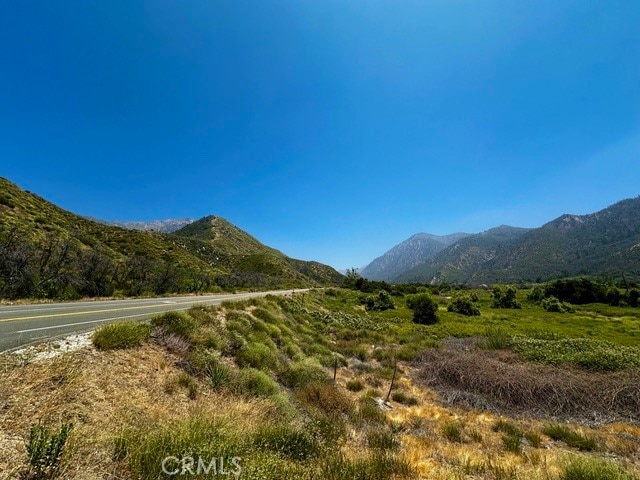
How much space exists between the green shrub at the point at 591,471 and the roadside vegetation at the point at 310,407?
33 mm

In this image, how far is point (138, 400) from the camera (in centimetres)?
571

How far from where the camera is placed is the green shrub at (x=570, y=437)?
29.8 feet

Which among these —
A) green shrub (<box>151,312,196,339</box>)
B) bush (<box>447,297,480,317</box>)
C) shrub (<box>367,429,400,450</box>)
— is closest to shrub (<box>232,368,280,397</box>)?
green shrub (<box>151,312,196,339</box>)

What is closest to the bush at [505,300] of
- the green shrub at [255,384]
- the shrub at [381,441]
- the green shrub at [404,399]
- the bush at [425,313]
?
the bush at [425,313]

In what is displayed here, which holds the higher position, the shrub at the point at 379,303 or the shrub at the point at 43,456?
the shrub at the point at 43,456

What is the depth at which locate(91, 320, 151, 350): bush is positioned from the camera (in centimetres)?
725

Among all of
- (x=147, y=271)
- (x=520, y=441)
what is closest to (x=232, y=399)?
(x=520, y=441)

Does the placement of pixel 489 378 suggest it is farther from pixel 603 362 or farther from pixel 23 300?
pixel 23 300

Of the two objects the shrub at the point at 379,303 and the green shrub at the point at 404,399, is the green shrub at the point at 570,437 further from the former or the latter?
the shrub at the point at 379,303

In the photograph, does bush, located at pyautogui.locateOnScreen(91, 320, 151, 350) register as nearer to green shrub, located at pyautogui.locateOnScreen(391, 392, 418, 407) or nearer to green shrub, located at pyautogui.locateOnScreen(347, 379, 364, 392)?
green shrub, located at pyautogui.locateOnScreen(347, 379, 364, 392)

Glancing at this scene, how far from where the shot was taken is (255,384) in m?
8.34

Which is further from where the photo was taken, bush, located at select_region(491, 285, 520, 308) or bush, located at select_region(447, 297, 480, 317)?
bush, located at select_region(491, 285, 520, 308)

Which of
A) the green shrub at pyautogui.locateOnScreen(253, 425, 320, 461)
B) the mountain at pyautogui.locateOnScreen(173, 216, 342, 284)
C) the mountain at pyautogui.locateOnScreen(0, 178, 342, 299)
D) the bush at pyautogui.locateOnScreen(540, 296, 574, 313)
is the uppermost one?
the mountain at pyautogui.locateOnScreen(173, 216, 342, 284)

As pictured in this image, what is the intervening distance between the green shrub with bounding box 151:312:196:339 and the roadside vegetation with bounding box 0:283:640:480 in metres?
0.05
